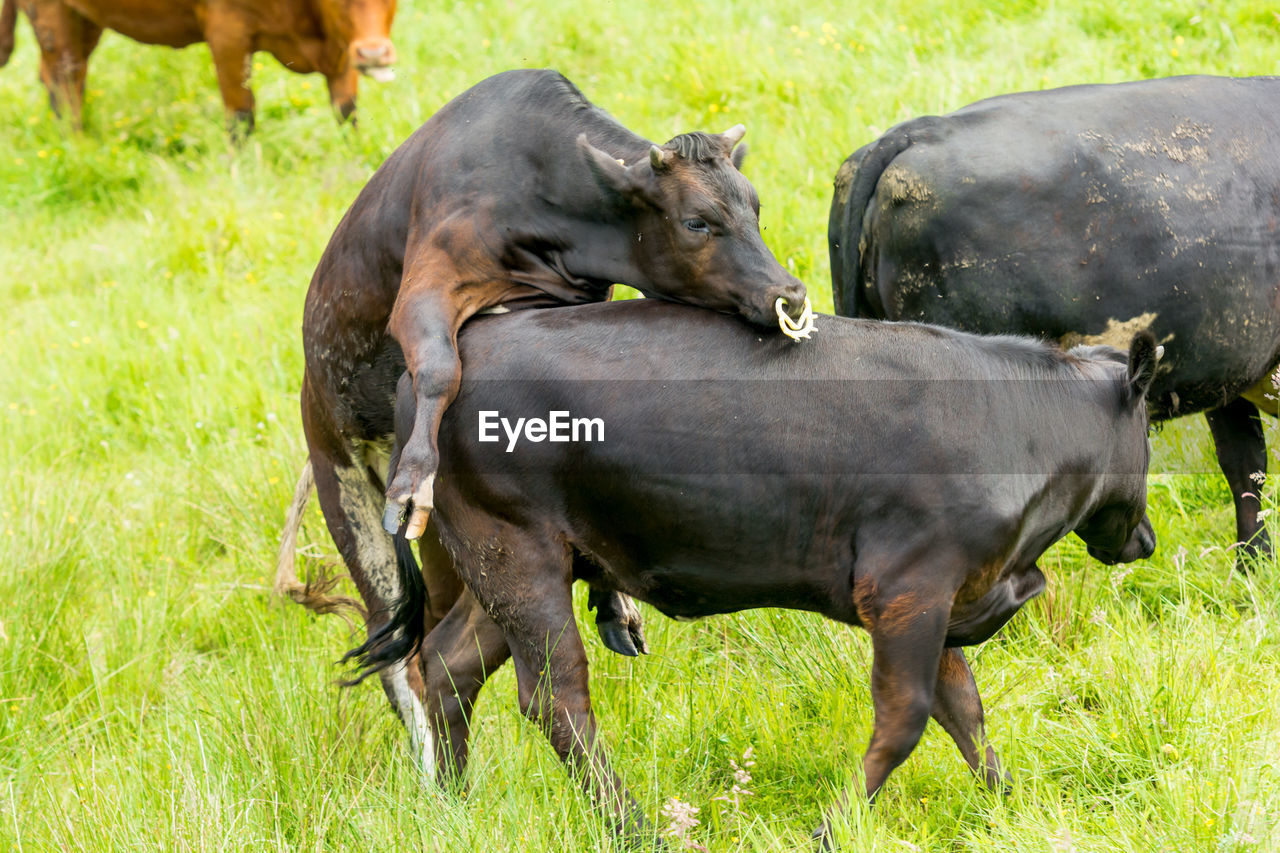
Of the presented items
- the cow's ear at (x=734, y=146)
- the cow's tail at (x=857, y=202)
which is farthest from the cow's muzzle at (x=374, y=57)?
the cow's ear at (x=734, y=146)

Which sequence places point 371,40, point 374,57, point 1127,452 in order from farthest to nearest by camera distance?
point 371,40
point 374,57
point 1127,452

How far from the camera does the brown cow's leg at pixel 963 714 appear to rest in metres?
3.84

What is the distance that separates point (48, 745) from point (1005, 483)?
334 cm

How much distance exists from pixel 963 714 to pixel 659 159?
175 centimetres

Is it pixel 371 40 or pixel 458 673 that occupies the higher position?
pixel 371 40

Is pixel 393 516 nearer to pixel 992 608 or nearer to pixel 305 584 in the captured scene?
pixel 992 608

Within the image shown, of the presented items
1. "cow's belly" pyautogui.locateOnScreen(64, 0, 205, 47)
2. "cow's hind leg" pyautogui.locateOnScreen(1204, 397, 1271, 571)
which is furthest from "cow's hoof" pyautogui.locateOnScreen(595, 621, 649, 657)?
"cow's belly" pyautogui.locateOnScreen(64, 0, 205, 47)

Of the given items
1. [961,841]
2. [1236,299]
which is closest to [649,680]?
[961,841]

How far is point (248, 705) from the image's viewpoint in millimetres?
4234

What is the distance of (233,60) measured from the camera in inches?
397

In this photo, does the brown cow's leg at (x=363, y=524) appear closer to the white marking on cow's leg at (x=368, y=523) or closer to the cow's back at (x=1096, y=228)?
the white marking on cow's leg at (x=368, y=523)

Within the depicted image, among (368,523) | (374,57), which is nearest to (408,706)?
(368,523)

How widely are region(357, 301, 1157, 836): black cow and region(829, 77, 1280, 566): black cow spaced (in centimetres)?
101

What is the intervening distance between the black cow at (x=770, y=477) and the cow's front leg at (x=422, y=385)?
0.09 meters
